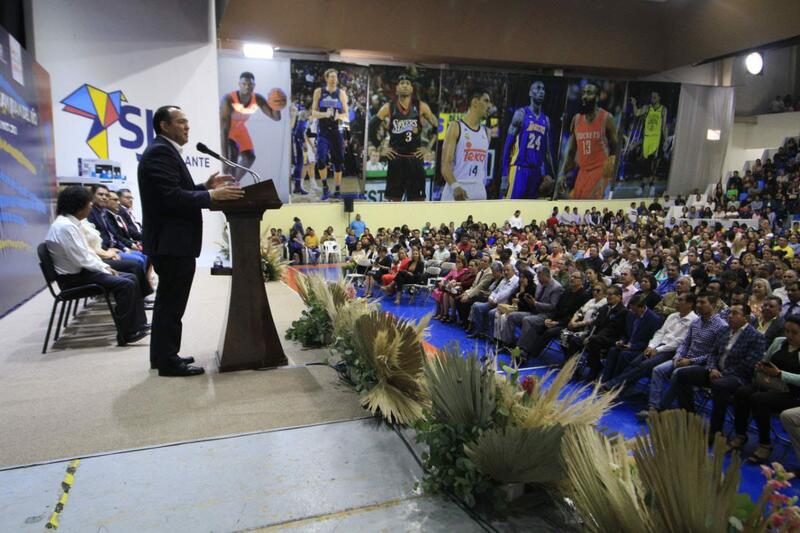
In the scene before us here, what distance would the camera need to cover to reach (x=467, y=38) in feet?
51.8

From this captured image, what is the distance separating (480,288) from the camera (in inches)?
295

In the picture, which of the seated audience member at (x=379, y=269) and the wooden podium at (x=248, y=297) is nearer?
the wooden podium at (x=248, y=297)

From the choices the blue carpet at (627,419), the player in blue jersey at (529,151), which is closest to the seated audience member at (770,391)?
the blue carpet at (627,419)

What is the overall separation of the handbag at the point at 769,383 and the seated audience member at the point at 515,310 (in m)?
2.71

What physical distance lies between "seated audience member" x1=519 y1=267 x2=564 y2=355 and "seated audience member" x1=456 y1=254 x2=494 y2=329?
3.25 ft

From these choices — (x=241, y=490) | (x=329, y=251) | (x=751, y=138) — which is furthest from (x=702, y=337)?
(x=751, y=138)

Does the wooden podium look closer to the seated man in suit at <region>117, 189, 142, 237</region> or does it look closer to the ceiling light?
the seated man in suit at <region>117, 189, 142, 237</region>

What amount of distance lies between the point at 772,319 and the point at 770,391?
3.73 feet

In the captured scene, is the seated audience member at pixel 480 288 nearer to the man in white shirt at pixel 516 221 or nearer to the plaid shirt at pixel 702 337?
the plaid shirt at pixel 702 337

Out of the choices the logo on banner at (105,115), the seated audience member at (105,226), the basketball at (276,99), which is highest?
the basketball at (276,99)

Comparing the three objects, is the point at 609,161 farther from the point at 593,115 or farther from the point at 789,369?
the point at 789,369

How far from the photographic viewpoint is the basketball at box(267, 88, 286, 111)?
14.4 meters

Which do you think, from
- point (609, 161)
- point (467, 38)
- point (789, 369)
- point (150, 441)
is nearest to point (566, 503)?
point (150, 441)

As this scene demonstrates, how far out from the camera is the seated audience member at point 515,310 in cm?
629
